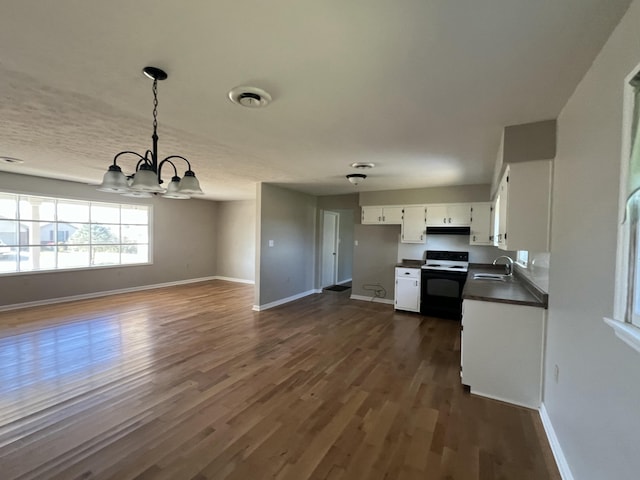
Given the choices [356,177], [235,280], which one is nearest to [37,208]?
[235,280]

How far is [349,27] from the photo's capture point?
52.2 inches

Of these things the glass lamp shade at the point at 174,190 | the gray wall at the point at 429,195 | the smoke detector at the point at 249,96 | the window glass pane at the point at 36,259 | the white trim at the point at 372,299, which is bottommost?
the white trim at the point at 372,299

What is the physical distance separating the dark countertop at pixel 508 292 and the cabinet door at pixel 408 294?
1.82 m

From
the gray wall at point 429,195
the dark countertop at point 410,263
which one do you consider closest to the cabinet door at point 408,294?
the dark countertop at point 410,263

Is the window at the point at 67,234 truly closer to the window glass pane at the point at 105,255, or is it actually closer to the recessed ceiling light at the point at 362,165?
the window glass pane at the point at 105,255

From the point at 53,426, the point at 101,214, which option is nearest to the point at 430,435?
the point at 53,426

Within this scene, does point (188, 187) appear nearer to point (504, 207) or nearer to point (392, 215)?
point (504, 207)

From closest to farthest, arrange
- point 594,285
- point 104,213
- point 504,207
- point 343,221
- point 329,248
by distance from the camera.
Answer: point 594,285, point 504,207, point 104,213, point 329,248, point 343,221

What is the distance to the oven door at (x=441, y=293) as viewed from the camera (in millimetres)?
4922

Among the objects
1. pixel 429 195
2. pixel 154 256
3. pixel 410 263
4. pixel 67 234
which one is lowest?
pixel 154 256

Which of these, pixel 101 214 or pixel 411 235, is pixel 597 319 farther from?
pixel 101 214

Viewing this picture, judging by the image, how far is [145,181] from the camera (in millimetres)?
1884

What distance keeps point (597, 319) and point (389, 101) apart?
1.74 metres

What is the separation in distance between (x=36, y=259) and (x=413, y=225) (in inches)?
284
